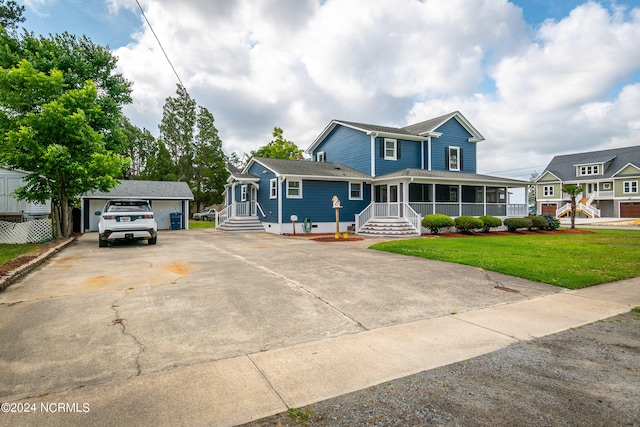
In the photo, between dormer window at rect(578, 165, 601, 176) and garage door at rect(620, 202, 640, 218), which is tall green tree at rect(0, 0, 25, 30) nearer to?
dormer window at rect(578, 165, 601, 176)

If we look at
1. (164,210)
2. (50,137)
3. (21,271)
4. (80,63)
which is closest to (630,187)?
(164,210)

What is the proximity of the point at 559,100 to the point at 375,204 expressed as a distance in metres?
17.6

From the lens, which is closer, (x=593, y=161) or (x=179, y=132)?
(x=179, y=132)

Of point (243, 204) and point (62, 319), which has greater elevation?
point (243, 204)

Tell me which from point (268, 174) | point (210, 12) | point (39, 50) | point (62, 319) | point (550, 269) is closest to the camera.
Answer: point (62, 319)

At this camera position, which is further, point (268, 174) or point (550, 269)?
point (268, 174)

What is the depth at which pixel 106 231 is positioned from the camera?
11773mm

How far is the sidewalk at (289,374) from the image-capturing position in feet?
7.42

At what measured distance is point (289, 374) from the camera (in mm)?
2863

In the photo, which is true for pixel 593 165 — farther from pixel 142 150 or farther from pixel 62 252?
pixel 142 150

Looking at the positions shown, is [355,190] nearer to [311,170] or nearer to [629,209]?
[311,170]

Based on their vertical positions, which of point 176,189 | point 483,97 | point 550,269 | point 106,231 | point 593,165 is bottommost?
point 550,269

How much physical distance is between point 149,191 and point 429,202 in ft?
68.1

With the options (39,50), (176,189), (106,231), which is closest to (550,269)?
(106,231)
